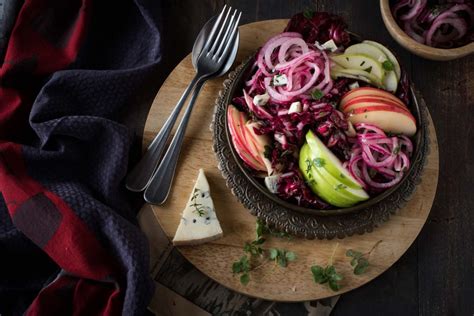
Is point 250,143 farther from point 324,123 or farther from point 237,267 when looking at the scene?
point 237,267

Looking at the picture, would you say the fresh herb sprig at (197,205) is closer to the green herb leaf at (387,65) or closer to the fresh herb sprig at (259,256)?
the fresh herb sprig at (259,256)

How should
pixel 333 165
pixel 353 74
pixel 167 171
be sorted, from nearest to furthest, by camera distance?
pixel 333 165, pixel 353 74, pixel 167 171

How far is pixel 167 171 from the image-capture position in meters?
1.57

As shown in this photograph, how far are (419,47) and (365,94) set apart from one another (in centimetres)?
34

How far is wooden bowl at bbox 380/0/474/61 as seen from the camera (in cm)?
161

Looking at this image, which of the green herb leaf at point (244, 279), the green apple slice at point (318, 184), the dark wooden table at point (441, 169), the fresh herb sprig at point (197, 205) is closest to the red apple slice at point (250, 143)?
the green apple slice at point (318, 184)

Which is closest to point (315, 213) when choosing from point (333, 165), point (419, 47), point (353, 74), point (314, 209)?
point (314, 209)

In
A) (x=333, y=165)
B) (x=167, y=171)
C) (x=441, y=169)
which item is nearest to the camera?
(x=333, y=165)

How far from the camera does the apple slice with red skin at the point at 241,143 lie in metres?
1.43

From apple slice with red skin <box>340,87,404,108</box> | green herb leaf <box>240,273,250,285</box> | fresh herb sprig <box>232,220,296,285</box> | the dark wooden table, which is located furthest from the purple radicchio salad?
the dark wooden table

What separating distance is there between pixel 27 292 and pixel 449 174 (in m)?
1.33

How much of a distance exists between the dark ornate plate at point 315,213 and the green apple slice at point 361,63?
0.38 ft

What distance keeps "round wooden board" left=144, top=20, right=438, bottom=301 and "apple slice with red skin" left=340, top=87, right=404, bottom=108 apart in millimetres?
303

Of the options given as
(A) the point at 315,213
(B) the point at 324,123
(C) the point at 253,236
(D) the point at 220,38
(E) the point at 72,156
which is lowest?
(C) the point at 253,236
